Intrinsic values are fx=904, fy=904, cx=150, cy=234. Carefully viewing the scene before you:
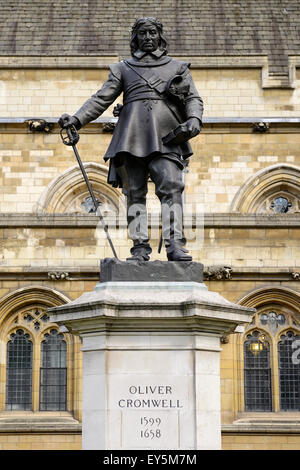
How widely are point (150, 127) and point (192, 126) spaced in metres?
0.37

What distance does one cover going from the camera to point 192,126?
25.0ft

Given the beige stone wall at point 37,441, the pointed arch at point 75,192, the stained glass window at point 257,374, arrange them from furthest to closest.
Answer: the pointed arch at point 75,192
the stained glass window at point 257,374
the beige stone wall at point 37,441

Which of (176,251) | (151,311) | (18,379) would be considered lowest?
(151,311)

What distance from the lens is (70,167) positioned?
78.0ft

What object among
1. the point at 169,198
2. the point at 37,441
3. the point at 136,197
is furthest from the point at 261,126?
the point at 169,198

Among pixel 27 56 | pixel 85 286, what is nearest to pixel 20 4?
pixel 27 56

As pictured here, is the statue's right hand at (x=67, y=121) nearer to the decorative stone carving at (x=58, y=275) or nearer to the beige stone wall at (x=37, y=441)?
the decorative stone carving at (x=58, y=275)

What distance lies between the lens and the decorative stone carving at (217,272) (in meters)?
16.8

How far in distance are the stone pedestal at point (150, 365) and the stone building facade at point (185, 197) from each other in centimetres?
938

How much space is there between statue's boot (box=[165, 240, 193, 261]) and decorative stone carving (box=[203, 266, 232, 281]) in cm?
912

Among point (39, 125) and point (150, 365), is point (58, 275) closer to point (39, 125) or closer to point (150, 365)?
point (39, 125)

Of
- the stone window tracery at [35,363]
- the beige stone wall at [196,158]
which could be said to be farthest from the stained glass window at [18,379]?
the beige stone wall at [196,158]

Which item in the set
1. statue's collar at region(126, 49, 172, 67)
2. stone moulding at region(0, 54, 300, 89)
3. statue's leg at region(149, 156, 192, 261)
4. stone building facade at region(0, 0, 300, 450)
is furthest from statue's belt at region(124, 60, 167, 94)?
stone moulding at region(0, 54, 300, 89)

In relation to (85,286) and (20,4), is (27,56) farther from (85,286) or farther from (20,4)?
(85,286)
